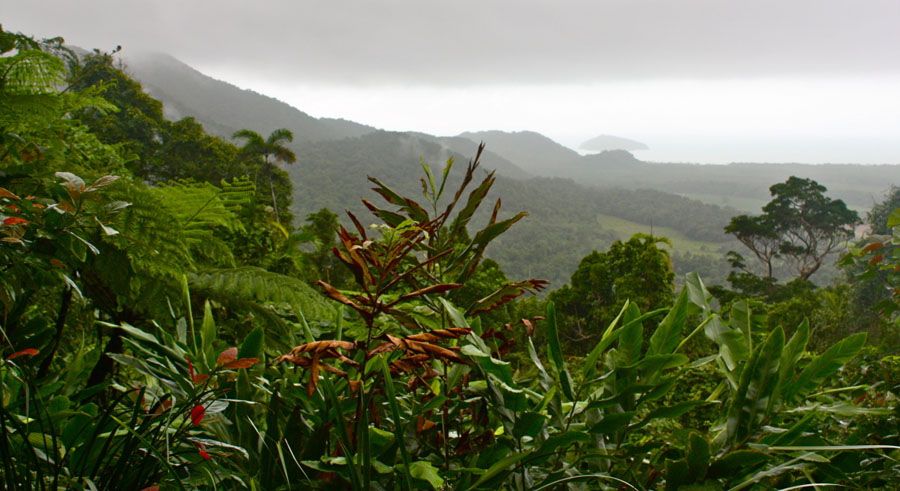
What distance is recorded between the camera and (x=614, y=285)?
1219 cm

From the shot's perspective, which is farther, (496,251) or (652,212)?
(652,212)

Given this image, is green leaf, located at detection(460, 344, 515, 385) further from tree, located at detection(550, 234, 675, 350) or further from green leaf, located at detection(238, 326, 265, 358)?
tree, located at detection(550, 234, 675, 350)

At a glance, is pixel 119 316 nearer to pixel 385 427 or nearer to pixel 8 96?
pixel 8 96

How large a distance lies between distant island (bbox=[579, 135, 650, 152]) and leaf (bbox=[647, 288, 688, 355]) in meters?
157

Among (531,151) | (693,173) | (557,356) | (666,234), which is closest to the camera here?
(557,356)

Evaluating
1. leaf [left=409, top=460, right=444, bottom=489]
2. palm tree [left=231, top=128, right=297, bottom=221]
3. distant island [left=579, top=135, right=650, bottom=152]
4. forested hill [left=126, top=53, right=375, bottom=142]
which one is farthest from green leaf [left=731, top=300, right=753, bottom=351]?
distant island [left=579, top=135, right=650, bottom=152]

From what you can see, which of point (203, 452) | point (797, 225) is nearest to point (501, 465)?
point (203, 452)

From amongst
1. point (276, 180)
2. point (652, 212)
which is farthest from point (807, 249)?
point (652, 212)

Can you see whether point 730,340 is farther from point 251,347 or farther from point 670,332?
point 251,347

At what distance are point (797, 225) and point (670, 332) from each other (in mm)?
26721

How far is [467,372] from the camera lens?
67cm

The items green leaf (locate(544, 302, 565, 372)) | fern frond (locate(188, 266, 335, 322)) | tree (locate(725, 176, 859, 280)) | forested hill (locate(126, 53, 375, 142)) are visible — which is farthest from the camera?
forested hill (locate(126, 53, 375, 142))

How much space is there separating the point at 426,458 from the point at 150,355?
0.37 m

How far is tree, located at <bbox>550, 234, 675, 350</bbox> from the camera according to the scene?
1133cm
